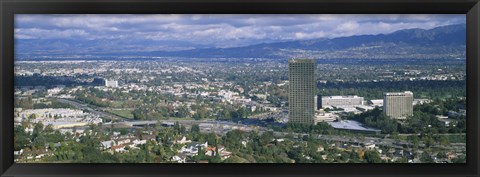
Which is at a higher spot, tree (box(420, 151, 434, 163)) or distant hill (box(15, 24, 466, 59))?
distant hill (box(15, 24, 466, 59))

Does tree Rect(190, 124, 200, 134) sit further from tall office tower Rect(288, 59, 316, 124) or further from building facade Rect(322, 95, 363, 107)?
building facade Rect(322, 95, 363, 107)

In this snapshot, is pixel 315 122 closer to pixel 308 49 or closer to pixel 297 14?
pixel 308 49

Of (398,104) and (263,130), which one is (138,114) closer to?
(263,130)

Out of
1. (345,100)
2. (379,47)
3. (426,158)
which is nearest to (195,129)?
(345,100)

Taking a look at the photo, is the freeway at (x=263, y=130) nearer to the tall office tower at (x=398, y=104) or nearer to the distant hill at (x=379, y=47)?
the tall office tower at (x=398, y=104)

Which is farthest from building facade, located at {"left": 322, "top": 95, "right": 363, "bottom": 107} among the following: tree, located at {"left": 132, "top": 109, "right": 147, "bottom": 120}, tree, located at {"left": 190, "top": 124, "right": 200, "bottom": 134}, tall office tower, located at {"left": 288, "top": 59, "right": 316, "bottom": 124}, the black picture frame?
tree, located at {"left": 132, "top": 109, "right": 147, "bottom": 120}

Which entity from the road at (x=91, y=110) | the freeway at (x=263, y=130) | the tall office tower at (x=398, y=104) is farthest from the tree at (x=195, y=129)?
the tall office tower at (x=398, y=104)

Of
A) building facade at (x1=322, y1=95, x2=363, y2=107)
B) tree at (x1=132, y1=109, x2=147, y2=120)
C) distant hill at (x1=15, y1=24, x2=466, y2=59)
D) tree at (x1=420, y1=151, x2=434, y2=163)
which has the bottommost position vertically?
tree at (x1=420, y1=151, x2=434, y2=163)

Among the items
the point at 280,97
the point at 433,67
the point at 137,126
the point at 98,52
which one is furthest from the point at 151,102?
the point at 433,67
